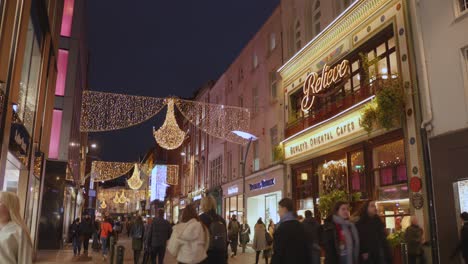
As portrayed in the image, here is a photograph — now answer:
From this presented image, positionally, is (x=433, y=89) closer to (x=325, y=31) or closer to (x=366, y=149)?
(x=366, y=149)

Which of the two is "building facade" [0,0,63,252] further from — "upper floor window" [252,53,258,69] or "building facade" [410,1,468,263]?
"upper floor window" [252,53,258,69]

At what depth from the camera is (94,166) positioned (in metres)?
43.8

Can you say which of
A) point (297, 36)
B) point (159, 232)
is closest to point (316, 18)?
point (297, 36)

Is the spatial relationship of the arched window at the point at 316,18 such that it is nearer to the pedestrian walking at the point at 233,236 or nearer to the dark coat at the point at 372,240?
the pedestrian walking at the point at 233,236

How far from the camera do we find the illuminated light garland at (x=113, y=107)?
20.4m

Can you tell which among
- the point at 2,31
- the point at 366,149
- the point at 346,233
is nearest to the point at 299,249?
the point at 346,233

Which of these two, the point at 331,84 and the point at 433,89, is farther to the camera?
the point at 331,84

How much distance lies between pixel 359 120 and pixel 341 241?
1018cm

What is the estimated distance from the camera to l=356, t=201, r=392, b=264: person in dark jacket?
6.49 meters

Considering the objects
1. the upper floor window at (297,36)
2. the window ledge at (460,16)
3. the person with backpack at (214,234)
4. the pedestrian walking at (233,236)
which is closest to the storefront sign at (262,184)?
the pedestrian walking at (233,236)

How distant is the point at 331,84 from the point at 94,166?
31563mm

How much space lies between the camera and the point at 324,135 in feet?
60.5

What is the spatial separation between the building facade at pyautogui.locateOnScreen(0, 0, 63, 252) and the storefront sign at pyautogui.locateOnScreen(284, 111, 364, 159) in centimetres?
1107

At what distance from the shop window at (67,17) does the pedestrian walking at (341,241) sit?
2678 cm
